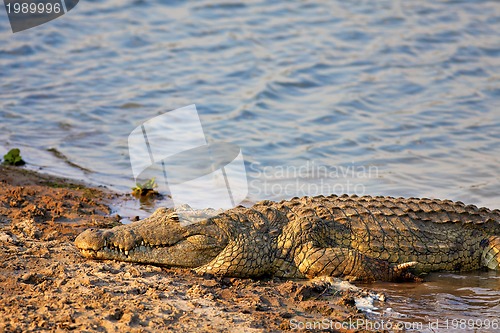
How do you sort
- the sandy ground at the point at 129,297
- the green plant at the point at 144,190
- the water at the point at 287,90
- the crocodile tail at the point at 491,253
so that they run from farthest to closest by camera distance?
the water at the point at 287,90 < the green plant at the point at 144,190 < the crocodile tail at the point at 491,253 < the sandy ground at the point at 129,297

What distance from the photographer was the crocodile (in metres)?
5.77

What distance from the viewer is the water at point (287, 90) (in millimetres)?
9281

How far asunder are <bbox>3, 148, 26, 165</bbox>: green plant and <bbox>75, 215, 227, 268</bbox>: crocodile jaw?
350cm

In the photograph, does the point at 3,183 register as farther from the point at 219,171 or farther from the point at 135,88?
the point at 135,88

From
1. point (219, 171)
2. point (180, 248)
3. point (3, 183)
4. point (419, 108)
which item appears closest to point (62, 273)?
point (180, 248)

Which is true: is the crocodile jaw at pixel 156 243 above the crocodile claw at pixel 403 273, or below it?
above

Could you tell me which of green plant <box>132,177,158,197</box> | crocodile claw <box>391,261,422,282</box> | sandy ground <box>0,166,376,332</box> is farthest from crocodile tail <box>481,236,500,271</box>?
green plant <box>132,177,158,197</box>

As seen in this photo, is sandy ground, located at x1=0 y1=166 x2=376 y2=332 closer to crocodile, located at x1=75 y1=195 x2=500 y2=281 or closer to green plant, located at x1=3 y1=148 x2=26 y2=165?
crocodile, located at x1=75 y1=195 x2=500 y2=281

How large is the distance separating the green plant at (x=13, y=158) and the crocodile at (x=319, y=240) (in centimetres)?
351

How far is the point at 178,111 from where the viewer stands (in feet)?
37.8

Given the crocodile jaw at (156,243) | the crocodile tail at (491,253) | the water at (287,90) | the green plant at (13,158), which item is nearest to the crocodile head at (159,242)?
the crocodile jaw at (156,243)

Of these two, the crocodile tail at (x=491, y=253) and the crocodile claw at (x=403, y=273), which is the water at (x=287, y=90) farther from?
Answer: the crocodile tail at (x=491, y=253)

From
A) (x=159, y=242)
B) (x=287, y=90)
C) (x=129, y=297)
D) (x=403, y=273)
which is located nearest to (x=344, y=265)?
(x=403, y=273)

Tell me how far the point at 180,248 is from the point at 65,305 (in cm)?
129
